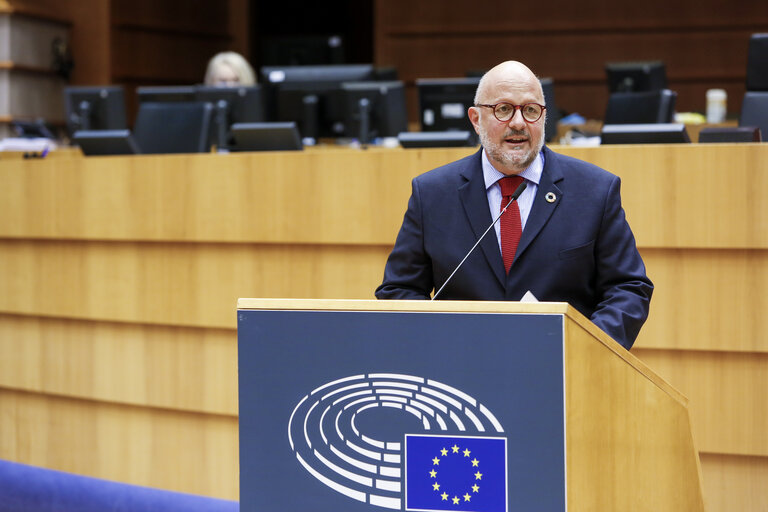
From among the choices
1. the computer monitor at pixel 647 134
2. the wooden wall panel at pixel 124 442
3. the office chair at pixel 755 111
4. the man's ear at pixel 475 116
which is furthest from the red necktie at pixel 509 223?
the office chair at pixel 755 111

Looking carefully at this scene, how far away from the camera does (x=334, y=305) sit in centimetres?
156

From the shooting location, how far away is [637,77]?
584cm

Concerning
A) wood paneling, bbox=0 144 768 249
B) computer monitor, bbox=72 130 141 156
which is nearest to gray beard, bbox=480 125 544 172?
wood paneling, bbox=0 144 768 249

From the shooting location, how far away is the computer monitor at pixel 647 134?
3.12 meters

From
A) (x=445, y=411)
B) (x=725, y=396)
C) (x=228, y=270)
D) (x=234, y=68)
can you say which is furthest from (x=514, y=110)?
(x=234, y=68)

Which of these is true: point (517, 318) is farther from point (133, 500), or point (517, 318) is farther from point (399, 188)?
point (133, 500)

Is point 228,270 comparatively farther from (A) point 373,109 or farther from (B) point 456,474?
(A) point 373,109

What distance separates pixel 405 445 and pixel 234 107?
3909mm

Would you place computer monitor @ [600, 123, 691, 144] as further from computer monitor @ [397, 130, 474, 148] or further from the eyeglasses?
the eyeglasses

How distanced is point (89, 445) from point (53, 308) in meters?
0.51

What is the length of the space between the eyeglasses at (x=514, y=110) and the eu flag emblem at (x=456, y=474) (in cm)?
72

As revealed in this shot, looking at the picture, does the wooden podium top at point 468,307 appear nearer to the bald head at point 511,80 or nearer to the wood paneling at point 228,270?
the bald head at point 511,80

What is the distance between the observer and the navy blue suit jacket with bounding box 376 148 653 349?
198 cm

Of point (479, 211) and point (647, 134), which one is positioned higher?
point (647, 134)
